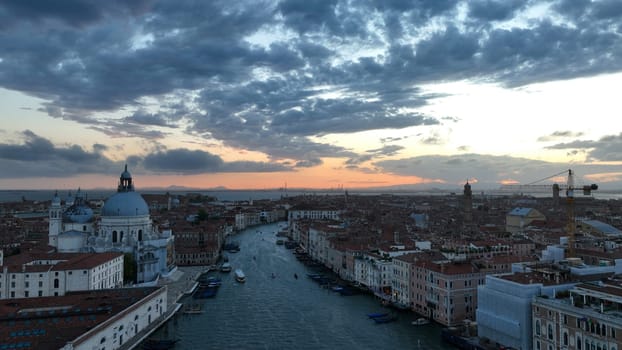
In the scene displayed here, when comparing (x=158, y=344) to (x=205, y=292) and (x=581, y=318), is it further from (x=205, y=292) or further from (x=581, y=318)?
(x=581, y=318)

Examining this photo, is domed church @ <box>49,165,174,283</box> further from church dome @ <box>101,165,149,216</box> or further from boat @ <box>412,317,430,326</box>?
boat @ <box>412,317,430,326</box>

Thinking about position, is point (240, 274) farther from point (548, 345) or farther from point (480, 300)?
point (548, 345)

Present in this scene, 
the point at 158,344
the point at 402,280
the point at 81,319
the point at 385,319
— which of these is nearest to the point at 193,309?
the point at 158,344

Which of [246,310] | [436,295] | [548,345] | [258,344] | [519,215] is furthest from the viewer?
[519,215]

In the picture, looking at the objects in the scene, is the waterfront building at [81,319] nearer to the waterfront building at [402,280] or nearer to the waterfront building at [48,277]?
the waterfront building at [48,277]

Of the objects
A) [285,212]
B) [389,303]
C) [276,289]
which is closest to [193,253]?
[276,289]

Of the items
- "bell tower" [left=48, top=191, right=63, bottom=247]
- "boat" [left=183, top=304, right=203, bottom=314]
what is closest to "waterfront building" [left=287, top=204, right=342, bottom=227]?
"bell tower" [left=48, top=191, right=63, bottom=247]
